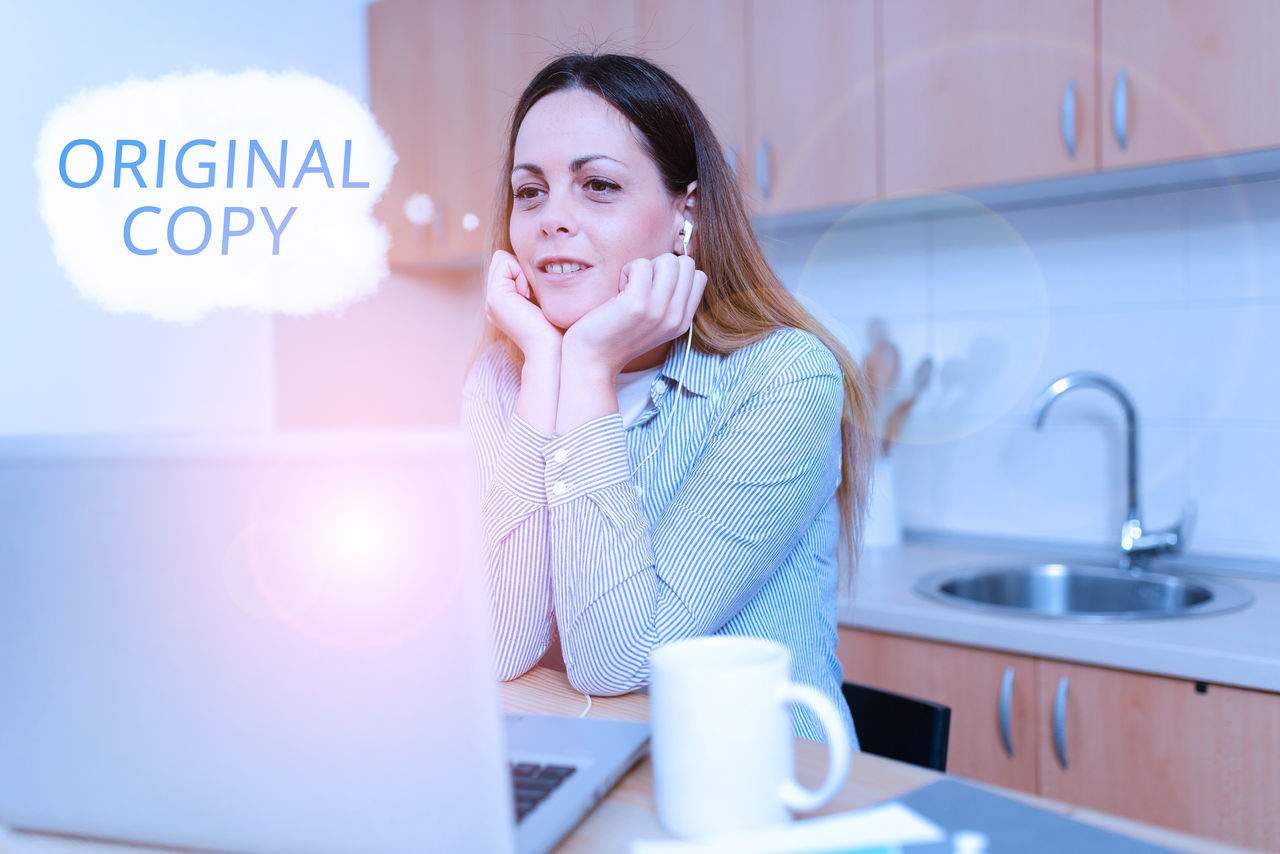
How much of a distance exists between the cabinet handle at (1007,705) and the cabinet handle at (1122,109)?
36.0 inches

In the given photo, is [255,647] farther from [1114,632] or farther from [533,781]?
[1114,632]

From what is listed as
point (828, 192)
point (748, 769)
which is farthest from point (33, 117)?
point (748, 769)

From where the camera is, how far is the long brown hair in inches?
49.3

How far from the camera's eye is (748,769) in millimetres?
553

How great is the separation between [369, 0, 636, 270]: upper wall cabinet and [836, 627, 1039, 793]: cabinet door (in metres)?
1.56

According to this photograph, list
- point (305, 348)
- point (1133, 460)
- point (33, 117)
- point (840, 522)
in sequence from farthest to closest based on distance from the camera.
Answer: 1. point (305, 348)
2. point (33, 117)
3. point (1133, 460)
4. point (840, 522)

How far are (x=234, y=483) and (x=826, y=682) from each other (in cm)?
81

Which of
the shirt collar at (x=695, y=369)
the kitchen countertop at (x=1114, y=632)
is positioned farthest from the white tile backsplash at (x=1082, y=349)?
the shirt collar at (x=695, y=369)

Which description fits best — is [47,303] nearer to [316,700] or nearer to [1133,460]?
[316,700]

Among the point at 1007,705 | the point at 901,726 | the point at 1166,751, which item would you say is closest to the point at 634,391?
the point at 901,726

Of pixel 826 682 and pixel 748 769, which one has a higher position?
pixel 748 769

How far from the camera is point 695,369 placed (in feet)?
4.06

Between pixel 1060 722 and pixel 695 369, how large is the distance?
87cm

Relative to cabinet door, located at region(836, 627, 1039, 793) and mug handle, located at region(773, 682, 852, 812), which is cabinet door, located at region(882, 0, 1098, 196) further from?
mug handle, located at region(773, 682, 852, 812)
